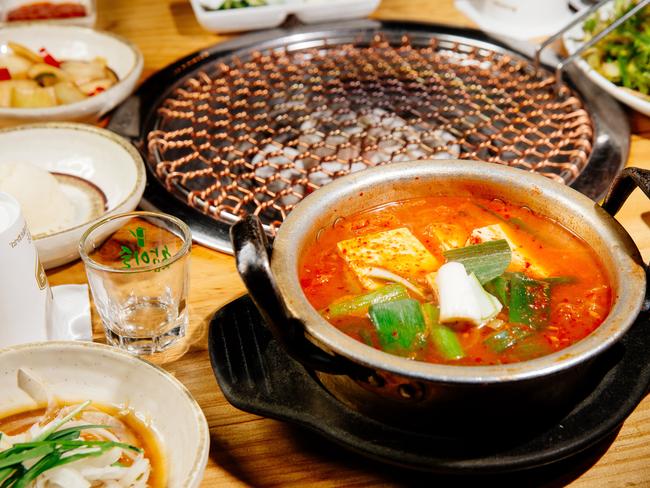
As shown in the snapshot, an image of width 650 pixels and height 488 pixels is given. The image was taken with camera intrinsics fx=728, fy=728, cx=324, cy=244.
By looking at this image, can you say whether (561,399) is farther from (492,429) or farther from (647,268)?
(647,268)

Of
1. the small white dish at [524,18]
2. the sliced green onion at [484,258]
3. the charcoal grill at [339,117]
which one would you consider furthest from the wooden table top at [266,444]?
the small white dish at [524,18]

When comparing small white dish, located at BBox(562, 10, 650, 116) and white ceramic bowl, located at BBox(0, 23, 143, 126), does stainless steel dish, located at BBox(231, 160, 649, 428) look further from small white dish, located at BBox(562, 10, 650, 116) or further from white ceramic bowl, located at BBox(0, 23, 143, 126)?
white ceramic bowl, located at BBox(0, 23, 143, 126)

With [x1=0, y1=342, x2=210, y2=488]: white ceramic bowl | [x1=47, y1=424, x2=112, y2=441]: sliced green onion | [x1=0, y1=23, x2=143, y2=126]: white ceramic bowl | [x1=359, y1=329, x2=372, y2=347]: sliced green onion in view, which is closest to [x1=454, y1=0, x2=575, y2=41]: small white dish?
[x1=0, y1=23, x2=143, y2=126]: white ceramic bowl

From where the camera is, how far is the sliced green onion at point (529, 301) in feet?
4.14

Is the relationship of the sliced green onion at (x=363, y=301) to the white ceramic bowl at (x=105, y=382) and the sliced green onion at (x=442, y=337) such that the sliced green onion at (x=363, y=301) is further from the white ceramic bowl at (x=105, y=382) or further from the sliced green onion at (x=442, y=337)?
the white ceramic bowl at (x=105, y=382)

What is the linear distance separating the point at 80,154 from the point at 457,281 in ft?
4.33

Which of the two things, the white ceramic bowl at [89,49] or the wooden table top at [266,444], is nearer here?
the wooden table top at [266,444]

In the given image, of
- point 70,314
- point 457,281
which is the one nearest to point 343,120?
point 70,314

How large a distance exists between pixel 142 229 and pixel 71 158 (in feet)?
2.03

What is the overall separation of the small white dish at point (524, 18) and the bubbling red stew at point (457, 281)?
1.59 metres

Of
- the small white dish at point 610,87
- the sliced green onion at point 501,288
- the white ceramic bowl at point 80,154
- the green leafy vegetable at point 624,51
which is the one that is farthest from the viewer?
the green leafy vegetable at point 624,51

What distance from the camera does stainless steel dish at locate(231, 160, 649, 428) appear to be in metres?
1.07

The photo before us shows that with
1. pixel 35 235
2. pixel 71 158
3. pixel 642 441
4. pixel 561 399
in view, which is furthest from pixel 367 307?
pixel 71 158

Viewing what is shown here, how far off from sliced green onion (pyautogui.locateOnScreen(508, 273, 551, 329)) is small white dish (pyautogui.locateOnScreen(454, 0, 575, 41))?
69.3 inches
